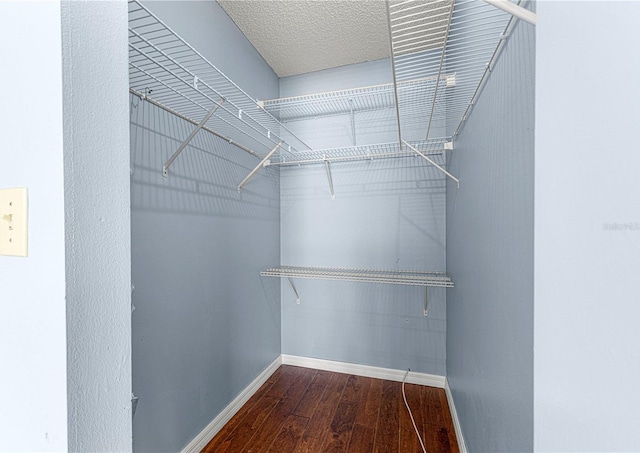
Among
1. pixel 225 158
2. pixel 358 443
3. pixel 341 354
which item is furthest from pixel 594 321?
pixel 341 354

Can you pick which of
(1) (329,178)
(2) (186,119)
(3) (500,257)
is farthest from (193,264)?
(3) (500,257)

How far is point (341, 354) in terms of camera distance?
1966mm

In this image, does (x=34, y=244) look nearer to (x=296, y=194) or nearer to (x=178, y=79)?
(x=178, y=79)

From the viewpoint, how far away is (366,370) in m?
1.90

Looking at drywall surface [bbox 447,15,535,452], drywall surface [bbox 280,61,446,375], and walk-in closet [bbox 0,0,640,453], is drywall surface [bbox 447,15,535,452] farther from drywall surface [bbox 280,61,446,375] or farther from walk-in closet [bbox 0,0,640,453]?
drywall surface [bbox 280,61,446,375]

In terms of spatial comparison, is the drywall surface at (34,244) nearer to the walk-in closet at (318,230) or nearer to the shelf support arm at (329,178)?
the walk-in closet at (318,230)

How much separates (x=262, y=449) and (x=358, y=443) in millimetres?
466

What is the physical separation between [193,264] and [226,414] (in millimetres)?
872

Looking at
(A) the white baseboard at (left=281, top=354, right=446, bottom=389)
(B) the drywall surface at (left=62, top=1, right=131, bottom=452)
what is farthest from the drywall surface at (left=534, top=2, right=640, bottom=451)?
(A) the white baseboard at (left=281, top=354, right=446, bottom=389)

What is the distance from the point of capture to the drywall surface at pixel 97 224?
1.31 ft

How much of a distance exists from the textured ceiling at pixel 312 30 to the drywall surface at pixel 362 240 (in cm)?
14

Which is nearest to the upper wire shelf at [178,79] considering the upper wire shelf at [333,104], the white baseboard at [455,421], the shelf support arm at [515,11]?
the upper wire shelf at [333,104]

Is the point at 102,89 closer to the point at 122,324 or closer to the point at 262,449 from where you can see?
the point at 122,324

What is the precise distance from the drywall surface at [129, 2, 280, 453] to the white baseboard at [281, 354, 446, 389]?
11.9 inches
